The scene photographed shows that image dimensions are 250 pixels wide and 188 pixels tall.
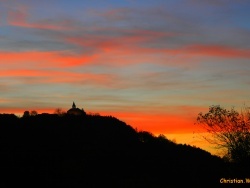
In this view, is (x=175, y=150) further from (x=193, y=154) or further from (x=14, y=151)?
(x=14, y=151)

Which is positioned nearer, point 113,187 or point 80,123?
point 113,187

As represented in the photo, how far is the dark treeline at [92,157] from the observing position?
51.1 meters

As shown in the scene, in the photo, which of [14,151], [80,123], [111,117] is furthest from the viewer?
[111,117]

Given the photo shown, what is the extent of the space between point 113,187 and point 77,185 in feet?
15.7

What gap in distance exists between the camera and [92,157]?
62.7 metres

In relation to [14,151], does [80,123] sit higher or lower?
higher

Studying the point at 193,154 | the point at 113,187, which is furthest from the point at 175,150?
the point at 113,187

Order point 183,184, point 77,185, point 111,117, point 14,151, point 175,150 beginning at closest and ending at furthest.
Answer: point 77,185 → point 14,151 → point 183,184 → point 175,150 → point 111,117

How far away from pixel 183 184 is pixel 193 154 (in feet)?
89.5

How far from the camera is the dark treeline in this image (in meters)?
51.1

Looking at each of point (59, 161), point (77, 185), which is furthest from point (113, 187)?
point (59, 161)

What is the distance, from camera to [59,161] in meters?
57.0

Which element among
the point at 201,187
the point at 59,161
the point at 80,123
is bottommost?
the point at 201,187

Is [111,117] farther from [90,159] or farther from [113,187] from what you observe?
[113,187]
